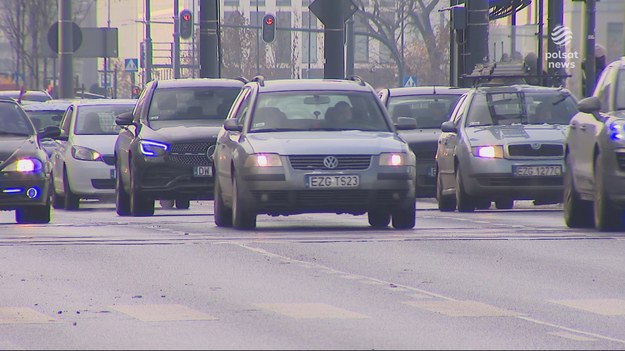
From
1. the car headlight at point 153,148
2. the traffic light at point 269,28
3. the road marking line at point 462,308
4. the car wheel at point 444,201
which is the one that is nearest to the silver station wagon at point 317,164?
the car headlight at point 153,148

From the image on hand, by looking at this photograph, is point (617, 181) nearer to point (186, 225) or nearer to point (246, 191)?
point (246, 191)

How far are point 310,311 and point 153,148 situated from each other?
37.7 ft

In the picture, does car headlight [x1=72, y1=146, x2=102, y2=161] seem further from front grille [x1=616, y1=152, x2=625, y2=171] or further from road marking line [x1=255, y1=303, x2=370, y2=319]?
road marking line [x1=255, y1=303, x2=370, y2=319]

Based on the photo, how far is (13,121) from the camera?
22.4 meters

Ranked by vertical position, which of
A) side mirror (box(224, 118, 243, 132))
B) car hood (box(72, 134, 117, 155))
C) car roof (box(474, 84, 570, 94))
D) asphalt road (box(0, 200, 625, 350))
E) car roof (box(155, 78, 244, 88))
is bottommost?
asphalt road (box(0, 200, 625, 350))

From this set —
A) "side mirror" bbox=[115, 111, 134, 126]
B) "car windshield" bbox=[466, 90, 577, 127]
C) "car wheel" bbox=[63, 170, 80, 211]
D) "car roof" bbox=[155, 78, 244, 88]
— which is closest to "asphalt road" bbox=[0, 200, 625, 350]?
"side mirror" bbox=[115, 111, 134, 126]

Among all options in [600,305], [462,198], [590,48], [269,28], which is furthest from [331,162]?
[269,28]

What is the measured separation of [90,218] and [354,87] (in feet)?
16.6

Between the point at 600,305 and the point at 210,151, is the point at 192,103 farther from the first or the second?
the point at 600,305

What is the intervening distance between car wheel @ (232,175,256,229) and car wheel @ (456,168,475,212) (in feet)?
17.1

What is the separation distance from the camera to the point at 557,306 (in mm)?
12047

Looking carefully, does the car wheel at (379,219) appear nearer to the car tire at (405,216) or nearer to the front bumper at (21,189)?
the car tire at (405,216)

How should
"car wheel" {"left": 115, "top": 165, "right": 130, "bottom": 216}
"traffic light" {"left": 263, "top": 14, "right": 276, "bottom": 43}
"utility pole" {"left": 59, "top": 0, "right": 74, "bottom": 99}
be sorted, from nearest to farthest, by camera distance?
"car wheel" {"left": 115, "top": 165, "right": 130, "bottom": 216}, "utility pole" {"left": 59, "top": 0, "right": 74, "bottom": 99}, "traffic light" {"left": 263, "top": 14, "right": 276, "bottom": 43}

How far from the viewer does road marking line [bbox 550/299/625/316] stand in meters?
11.7
